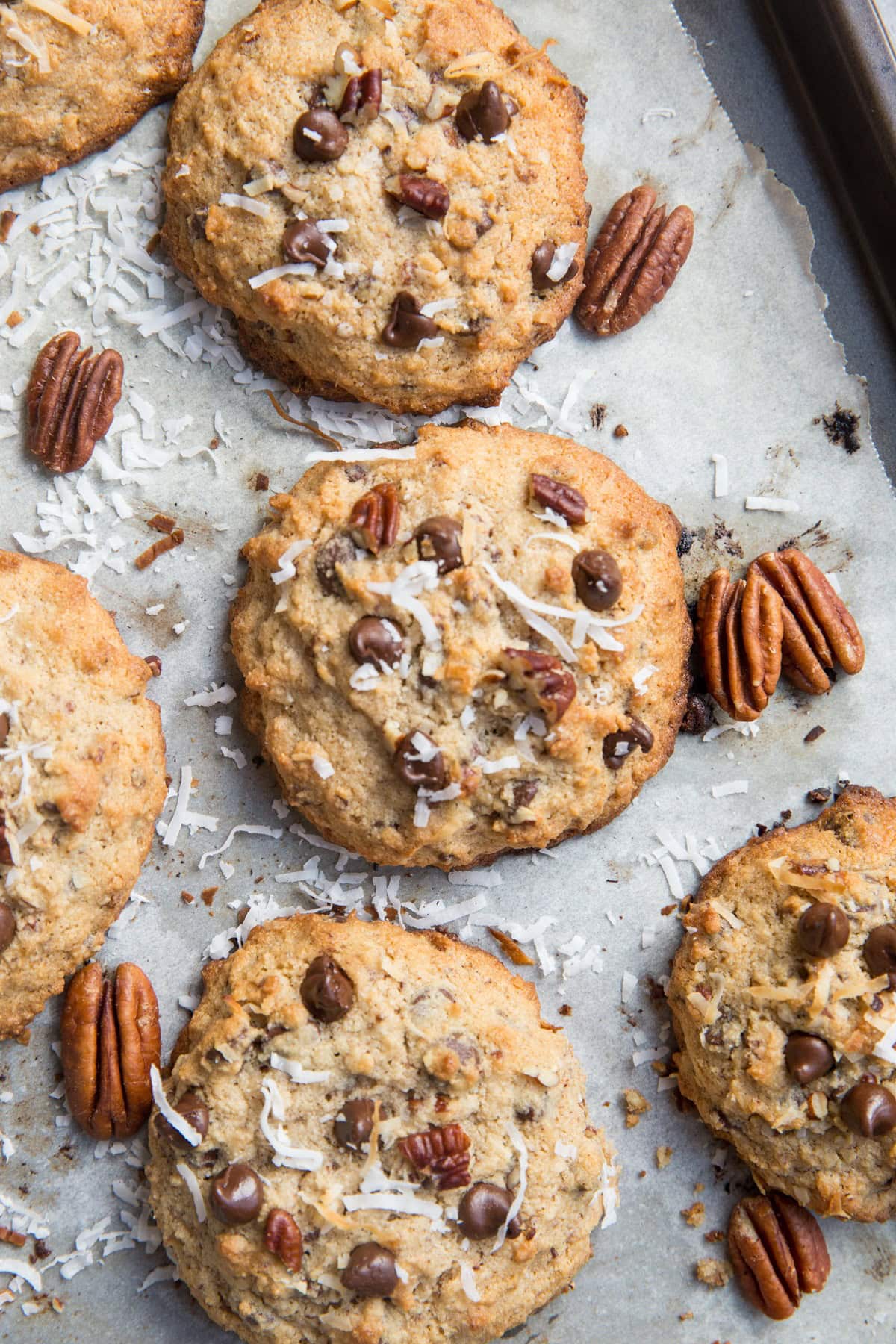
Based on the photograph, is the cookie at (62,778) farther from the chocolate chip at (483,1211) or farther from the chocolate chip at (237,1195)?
the chocolate chip at (483,1211)

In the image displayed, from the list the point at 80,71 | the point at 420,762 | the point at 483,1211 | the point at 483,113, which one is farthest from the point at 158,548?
the point at 483,1211

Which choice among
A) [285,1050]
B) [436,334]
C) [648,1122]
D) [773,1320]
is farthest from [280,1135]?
[436,334]

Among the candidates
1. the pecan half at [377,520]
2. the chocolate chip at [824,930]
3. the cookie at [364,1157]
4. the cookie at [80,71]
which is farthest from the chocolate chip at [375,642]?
the cookie at [80,71]

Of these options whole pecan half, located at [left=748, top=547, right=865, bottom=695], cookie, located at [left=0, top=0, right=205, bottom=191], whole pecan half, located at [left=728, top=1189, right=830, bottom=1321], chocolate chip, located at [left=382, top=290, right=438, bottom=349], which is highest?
cookie, located at [left=0, top=0, right=205, bottom=191]

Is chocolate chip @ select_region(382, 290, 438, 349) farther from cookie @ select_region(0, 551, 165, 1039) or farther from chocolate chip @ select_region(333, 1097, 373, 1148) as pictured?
chocolate chip @ select_region(333, 1097, 373, 1148)

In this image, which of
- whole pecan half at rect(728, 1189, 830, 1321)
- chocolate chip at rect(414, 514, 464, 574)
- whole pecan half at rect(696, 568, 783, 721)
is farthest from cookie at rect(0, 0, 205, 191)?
whole pecan half at rect(728, 1189, 830, 1321)

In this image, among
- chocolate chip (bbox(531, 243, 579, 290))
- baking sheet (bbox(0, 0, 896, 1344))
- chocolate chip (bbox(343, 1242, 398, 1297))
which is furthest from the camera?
baking sheet (bbox(0, 0, 896, 1344))

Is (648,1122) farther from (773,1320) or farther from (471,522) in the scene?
(471,522)

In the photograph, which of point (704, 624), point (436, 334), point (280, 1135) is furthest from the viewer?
point (704, 624)
